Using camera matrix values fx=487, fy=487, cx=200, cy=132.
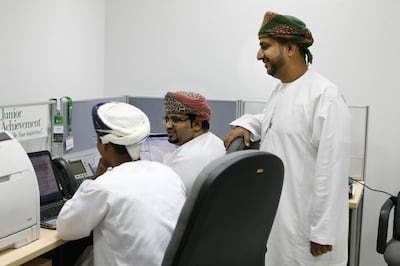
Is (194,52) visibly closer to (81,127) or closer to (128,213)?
(81,127)

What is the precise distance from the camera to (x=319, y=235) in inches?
77.9

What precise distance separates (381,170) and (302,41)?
1.63 metres

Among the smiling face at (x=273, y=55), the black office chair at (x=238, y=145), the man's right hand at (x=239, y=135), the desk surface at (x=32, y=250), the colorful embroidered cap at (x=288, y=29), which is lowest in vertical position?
the desk surface at (x=32, y=250)

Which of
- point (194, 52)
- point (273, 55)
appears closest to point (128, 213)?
point (273, 55)

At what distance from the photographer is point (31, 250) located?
5.63 feet

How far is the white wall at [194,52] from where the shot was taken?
331 centimetres

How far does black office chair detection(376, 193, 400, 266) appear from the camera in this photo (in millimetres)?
2662

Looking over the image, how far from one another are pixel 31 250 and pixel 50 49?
210 centimetres

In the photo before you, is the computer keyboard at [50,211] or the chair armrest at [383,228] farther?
the chair armrest at [383,228]

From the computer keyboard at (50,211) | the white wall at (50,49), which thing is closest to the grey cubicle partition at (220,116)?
the white wall at (50,49)

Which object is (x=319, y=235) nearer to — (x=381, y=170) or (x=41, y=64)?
(x=381, y=170)

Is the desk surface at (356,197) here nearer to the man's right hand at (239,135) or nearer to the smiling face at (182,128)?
the man's right hand at (239,135)

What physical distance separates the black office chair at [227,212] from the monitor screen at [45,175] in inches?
47.1

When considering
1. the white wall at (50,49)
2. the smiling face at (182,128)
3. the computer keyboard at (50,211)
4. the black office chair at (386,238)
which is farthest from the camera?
the white wall at (50,49)
